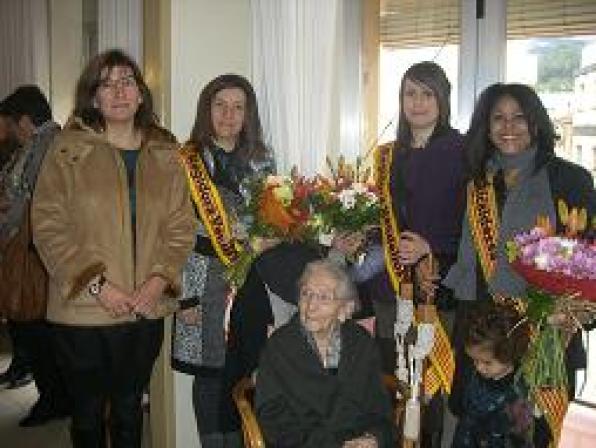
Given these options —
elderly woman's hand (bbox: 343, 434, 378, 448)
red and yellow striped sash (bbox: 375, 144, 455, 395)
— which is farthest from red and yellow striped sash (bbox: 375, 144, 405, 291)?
elderly woman's hand (bbox: 343, 434, 378, 448)

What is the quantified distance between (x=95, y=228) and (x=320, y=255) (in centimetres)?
71

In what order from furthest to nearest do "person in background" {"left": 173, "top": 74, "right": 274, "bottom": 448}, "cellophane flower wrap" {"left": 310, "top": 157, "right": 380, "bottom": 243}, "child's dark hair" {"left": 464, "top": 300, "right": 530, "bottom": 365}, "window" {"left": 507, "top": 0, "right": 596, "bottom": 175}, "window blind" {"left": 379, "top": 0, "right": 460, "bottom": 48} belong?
"window blind" {"left": 379, "top": 0, "right": 460, "bottom": 48}, "window" {"left": 507, "top": 0, "right": 596, "bottom": 175}, "person in background" {"left": 173, "top": 74, "right": 274, "bottom": 448}, "cellophane flower wrap" {"left": 310, "top": 157, "right": 380, "bottom": 243}, "child's dark hair" {"left": 464, "top": 300, "right": 530, "bottom": 365}

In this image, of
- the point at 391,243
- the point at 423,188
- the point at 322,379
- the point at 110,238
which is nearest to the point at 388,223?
the point at 391,243

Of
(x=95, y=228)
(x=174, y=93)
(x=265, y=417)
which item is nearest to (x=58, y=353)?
(x=95, y=228)

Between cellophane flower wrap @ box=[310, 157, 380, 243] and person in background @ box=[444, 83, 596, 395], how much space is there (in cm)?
37

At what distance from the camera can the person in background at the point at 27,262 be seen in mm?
2822

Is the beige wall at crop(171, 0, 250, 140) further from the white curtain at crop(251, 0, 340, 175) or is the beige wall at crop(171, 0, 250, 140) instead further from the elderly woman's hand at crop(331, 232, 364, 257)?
the elderly woman's hand at crop(331, 232, 364, 257)

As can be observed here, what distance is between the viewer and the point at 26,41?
4.92m

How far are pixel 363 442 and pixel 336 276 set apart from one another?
1.56ft

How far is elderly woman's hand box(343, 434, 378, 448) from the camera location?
198 cm

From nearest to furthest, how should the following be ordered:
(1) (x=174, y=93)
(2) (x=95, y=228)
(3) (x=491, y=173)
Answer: (2) (x=95, y=228), (3) (x=491, y=173), (1) (x=174, y=93)

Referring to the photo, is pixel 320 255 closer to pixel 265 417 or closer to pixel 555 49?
pixel 265 417

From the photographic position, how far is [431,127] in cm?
244

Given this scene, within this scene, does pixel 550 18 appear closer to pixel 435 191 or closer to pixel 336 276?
pixel 435 191
